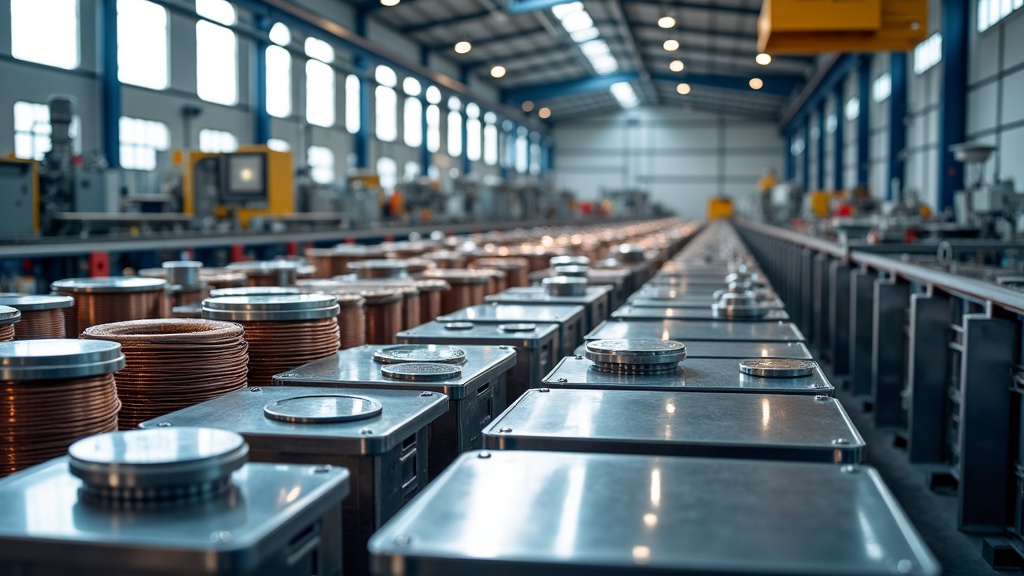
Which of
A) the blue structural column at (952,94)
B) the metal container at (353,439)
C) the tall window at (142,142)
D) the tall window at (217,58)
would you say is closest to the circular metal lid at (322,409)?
the metal container at (353,439)

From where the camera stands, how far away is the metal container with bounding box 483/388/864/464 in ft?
5.52

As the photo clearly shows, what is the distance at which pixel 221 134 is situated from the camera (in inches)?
684

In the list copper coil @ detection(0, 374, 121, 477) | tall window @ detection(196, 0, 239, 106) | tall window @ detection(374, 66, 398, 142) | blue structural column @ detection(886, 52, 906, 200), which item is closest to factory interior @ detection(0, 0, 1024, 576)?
copper coil @ detection(0, 374, 121, 477)

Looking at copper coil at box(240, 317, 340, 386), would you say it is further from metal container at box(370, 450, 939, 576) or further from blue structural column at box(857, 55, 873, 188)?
blue structural column at box(857, 55, 873, 188)

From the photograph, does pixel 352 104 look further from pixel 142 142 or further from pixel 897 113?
pixel 897 113

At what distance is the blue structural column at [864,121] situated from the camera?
20.6m

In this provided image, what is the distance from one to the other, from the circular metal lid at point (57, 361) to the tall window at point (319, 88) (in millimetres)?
18858

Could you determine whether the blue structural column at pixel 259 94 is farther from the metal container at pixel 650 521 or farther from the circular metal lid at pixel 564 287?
the metal container at pixel 650 521

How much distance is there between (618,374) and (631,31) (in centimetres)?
2392

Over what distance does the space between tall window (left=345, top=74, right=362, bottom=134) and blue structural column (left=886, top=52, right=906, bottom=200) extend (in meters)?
11.4

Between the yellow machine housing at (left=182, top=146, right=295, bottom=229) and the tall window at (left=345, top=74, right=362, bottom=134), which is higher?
the tall window at (left=345, top=74, right=362, bottom=134)

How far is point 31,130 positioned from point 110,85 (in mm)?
1233

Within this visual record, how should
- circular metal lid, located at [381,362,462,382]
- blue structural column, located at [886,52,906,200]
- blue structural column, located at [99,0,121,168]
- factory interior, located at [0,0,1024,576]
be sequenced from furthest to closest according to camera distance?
blue structural column, located at [886,52,906,200]
blue structural column, located at [99,0,121,168]
circular metal lid, located at [381,362,462,382]
factory interior, located at [0,0,1024,576]

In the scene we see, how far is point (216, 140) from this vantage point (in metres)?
17.3
